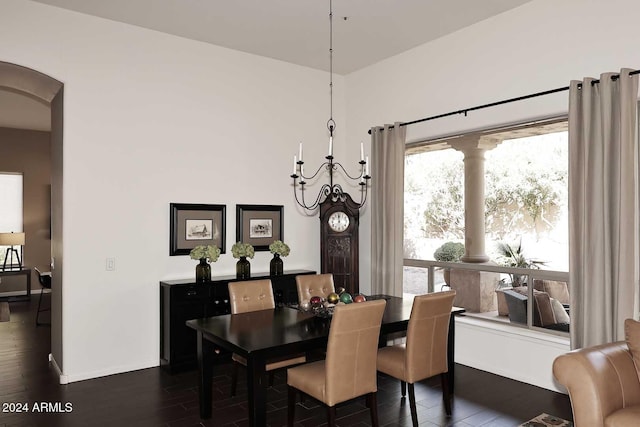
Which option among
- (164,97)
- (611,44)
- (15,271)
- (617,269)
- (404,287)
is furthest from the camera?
(15,271)

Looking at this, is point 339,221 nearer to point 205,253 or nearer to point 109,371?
point 205,253

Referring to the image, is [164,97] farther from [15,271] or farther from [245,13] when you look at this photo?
[15,271]

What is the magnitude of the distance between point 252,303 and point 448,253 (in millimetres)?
2258

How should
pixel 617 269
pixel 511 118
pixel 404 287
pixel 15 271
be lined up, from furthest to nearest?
pixel 15 271 → pixel 404 287 → pixel 511 118 → pixel 617 269

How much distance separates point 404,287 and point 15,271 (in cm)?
700

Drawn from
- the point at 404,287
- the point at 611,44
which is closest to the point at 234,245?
the point at 404,287

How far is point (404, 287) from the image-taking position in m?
5.70

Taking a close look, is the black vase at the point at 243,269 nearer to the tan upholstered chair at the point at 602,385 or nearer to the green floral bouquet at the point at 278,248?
the green floral bouquet at the point at 278,248

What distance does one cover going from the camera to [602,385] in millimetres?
2512

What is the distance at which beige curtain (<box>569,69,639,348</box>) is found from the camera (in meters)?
3.52

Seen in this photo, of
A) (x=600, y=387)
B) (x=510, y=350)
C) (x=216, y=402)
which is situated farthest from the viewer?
(x=510, y=350)

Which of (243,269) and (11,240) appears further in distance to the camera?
(11,240)

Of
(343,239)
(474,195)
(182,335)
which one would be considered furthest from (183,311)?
(474,195)

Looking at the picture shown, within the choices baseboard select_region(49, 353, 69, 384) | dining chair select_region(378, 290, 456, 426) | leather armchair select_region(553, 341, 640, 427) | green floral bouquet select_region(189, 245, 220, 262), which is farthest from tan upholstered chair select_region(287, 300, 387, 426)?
baseboard select_region(49, 353, 69, 384)
